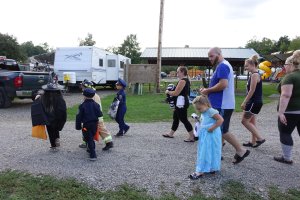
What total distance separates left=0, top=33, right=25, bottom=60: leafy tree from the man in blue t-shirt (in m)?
57.5

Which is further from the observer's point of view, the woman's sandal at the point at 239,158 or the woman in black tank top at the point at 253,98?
the woman in black tank top at the point at 253,98

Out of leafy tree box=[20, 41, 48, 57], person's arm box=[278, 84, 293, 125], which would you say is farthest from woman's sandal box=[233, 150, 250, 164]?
leafy tree box=[20, 41, 48, 57]

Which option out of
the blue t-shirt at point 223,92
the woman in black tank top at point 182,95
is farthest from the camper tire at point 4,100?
the blue t-shirt at point 223,92

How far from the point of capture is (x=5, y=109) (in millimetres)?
12352

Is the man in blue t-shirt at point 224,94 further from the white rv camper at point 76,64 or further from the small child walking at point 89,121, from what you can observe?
the white rv camper at point 76,64

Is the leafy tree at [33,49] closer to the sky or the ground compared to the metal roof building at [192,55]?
closer to the sky

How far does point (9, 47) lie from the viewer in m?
57.1

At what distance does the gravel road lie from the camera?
15.0 ft

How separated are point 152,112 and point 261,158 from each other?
20.6ft

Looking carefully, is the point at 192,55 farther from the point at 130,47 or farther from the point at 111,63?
the point at 130,47

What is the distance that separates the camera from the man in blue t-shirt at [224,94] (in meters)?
5.23

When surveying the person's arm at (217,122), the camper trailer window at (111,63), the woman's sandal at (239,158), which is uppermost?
the camper trailer window at (111,63)

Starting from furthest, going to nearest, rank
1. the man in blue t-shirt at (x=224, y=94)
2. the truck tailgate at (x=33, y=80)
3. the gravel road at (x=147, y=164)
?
the truck tailgate at (x=33, y=80), the man in blue t-shirt at (x=224, y=94), the gravel road at (x=147, y=164)

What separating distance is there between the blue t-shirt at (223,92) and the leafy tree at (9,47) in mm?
57529
